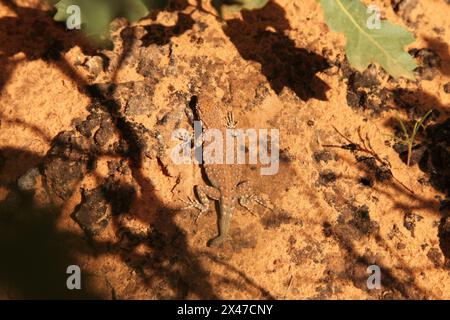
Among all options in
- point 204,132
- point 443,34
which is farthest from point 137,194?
point 443,34

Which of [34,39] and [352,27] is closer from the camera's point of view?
[352,27]

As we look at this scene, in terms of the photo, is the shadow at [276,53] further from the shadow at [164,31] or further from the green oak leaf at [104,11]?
the green oak leaf at [104,11]

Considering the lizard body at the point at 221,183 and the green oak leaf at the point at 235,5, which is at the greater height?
the green oak leaf at the point at 235,5

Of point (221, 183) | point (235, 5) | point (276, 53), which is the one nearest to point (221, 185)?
point (221, 183)

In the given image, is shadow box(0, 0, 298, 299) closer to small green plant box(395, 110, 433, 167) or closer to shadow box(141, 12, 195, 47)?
shadow box(141, 12, 195, 47)

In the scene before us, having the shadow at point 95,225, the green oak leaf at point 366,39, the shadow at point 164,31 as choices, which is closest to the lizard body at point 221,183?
the shadow at point 95,225

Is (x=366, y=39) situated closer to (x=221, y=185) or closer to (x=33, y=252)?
(x=221, y=185)

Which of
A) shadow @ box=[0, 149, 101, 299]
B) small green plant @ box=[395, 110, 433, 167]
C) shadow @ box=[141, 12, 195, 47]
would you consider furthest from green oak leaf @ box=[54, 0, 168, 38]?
small green plant @ box=[395, 110, 433, 167]

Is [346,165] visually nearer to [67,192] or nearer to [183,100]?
[183,100]
